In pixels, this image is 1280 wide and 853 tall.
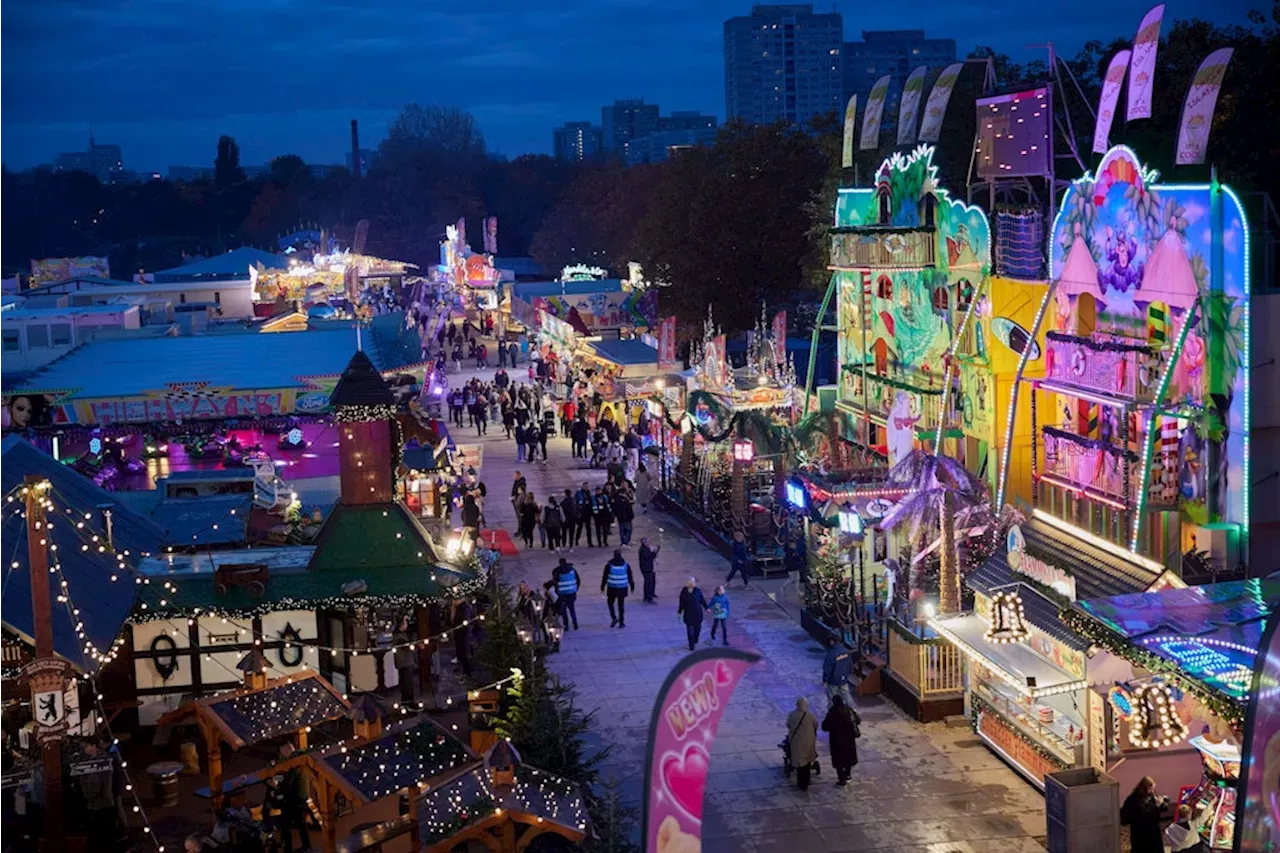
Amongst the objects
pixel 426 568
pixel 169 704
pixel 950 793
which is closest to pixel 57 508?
pixel 169 704

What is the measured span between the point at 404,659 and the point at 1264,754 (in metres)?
11.5

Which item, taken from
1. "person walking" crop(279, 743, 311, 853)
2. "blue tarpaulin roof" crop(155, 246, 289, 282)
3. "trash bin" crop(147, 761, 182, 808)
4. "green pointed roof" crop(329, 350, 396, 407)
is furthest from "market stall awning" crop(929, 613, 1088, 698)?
"blue tarpaulin roof" crop(155, 246, 289, 282)

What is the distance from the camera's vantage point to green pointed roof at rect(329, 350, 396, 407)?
1838 cm

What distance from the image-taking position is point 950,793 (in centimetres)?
1556

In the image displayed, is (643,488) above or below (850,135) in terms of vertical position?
below

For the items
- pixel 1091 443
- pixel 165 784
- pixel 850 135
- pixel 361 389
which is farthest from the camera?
pixel 850 135

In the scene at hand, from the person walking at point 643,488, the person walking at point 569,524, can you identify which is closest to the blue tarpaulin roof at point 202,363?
the person walking at point 569,524

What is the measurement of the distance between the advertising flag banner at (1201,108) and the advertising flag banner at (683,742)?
12.1 meters

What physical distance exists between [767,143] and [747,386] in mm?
22220

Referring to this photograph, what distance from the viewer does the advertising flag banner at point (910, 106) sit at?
28.6 m

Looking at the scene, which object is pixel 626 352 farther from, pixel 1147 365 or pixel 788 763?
pixel 788 763

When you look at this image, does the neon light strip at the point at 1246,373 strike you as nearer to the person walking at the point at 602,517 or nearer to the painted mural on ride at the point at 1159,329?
the painted mural on ride at the point at 1159,329

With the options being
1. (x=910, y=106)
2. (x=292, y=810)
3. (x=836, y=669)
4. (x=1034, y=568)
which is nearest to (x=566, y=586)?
(x=836, y=669)

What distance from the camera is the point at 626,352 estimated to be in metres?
38.5
